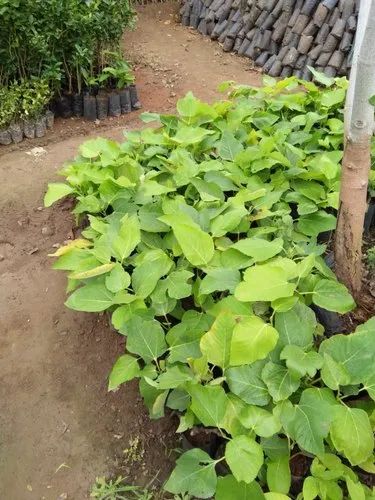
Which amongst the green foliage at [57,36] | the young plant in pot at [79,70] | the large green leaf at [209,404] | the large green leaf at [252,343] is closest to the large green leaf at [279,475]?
the large green leaf at [209,404]

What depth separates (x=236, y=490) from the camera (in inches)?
61.7

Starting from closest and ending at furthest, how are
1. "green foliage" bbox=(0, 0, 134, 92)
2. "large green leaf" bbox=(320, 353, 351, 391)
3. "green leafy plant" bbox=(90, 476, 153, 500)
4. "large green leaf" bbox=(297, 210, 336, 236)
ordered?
"large green leaf" bbox=(320, 353, 351, 391) < "green leafy plant" bbox=(90, 476, 153, 500) < "large green leaf" bbox=(297, 210, 336, 236) < "green foliage" bbox=(0, 0, 134, 92)

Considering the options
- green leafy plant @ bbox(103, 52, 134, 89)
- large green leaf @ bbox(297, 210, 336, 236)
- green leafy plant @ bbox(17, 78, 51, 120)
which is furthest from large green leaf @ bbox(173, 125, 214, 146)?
green leafy plant @ bbox(103, 52, 134, 89)

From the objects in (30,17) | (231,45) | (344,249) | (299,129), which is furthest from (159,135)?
(231,45)

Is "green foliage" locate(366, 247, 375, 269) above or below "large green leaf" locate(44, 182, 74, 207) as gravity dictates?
below

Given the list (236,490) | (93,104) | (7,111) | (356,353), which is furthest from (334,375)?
(93,104)

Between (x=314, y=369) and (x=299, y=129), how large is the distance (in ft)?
6.28

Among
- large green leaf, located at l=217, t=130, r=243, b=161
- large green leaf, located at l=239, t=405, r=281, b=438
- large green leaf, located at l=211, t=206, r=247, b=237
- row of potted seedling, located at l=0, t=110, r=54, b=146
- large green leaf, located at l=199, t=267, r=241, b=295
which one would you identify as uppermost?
large green leaf, located at l=217, t=130, r=243, b=161

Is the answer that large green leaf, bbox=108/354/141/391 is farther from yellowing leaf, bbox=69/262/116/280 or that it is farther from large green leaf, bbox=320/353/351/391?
large green leaf, bbox=320/353/351/391

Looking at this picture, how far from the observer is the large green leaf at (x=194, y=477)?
5.24 ft

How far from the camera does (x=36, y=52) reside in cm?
465

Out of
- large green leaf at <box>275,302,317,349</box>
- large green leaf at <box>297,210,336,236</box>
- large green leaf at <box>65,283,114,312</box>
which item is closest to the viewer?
large green leaf at <box>275,302,317,349</box>

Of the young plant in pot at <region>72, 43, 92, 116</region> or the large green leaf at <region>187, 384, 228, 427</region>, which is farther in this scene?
the young plant in pot at <region>72, 43, 92, 116</region>

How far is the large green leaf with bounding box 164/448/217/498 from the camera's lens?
1.60m
